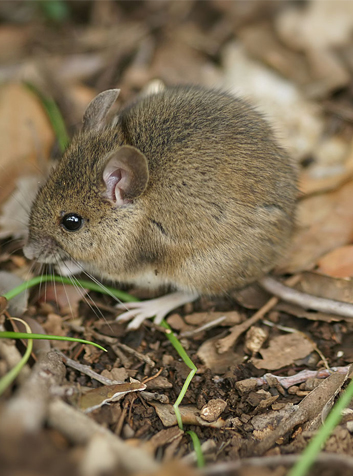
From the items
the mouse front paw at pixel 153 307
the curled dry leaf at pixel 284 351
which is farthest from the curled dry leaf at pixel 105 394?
the curled dry leaf at pixel 284 351

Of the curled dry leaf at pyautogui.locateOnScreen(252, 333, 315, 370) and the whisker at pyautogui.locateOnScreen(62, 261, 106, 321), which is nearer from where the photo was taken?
the curled dry leaf at pyautogui.locateOnScreen(252, 333, 315, 370)

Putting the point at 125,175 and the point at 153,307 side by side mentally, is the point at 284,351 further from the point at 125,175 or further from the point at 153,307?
the point at 125,175

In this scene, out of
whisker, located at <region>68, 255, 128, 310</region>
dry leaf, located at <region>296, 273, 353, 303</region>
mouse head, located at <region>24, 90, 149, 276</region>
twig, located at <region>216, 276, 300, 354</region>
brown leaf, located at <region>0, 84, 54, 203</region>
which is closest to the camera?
mouse head, located at <region>24, 90, 149, 276</region>

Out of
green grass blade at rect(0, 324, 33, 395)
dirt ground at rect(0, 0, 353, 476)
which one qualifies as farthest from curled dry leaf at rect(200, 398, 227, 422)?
green grass blade at rect(0, 324, 33, 395)

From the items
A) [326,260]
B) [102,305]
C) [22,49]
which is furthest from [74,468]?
[22,49]

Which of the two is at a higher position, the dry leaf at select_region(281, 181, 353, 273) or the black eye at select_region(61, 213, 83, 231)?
the dry leaf at select_region(281, 181, 353, 273)

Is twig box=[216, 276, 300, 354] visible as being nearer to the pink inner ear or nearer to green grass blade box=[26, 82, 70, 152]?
the pink inner ear
